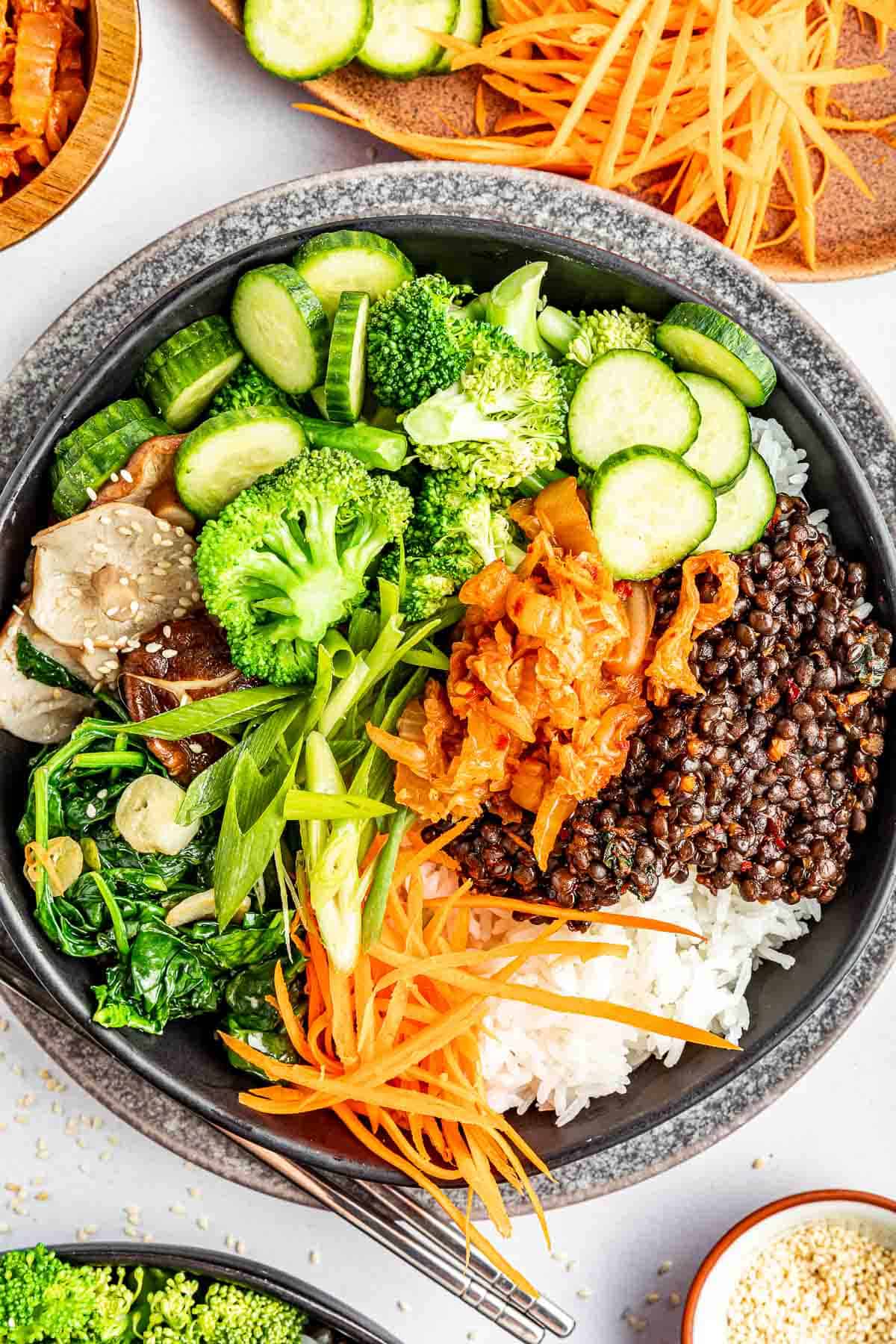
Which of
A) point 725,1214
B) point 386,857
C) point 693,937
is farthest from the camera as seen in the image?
point 725,1214

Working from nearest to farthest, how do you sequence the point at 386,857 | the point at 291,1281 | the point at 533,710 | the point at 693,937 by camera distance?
the point at 533,710, the point at 386,857, the point at 693,937, the point at 291,1281

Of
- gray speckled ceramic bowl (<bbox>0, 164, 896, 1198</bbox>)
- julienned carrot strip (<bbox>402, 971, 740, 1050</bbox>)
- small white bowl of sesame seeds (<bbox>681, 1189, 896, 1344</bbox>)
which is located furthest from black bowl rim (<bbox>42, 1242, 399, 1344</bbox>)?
julienned carrot strip (<bbox>402, 971, 740, 1050</bbox>)

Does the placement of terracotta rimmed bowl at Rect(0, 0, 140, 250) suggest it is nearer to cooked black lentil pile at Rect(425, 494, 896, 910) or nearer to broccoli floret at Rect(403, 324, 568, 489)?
broccoli floret at Rect(403, 324, 568, 489)

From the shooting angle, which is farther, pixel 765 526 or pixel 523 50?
pixel 523 50

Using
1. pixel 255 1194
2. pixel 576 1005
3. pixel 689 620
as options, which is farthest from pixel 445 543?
pixel 255 1194

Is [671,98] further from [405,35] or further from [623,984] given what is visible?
[623,984]

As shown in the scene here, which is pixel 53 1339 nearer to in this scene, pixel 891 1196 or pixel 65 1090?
pixel 65 1090

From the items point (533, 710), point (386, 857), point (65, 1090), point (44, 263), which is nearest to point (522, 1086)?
point (386, 857)
